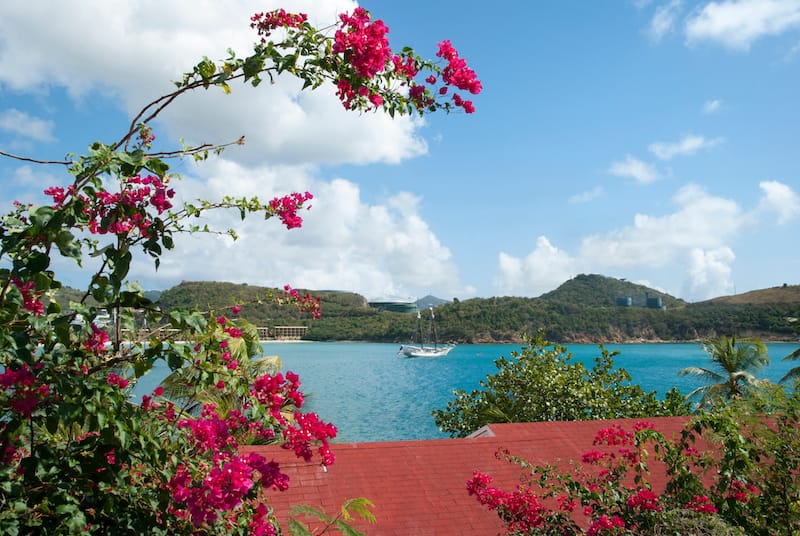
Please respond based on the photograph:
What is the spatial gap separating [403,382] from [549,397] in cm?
5875

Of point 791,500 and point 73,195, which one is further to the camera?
point 791,500

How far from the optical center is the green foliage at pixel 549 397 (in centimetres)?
1434

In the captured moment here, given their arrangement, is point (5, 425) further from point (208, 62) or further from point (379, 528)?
point (379, 528)

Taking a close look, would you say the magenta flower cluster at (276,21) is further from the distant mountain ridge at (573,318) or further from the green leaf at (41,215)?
the distant mountain ridge at (573,318)

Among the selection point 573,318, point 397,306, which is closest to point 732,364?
point 573,318

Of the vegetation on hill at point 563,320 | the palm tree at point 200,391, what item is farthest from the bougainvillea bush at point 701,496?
the vegetation on hill at point 563,320

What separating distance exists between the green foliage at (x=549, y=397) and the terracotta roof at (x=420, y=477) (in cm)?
604

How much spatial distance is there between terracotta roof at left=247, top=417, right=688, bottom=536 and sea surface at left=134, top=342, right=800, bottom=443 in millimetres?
7079

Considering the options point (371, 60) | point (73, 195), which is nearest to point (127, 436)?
point (73, 195)

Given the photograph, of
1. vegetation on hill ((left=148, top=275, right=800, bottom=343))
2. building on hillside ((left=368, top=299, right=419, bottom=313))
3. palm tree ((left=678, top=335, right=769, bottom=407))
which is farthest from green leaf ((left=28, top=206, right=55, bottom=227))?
building on hillside ((left=368, top=299, right=419, bottom=313))

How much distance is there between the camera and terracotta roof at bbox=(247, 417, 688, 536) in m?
6.43

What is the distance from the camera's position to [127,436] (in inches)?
102

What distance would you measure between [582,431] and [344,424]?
1329 inches

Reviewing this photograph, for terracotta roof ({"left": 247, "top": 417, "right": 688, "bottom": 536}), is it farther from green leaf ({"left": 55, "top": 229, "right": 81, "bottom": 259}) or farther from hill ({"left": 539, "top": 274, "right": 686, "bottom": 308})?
hill ({"left": 539, "top": 274, "right": 686, "bottom": 308})
